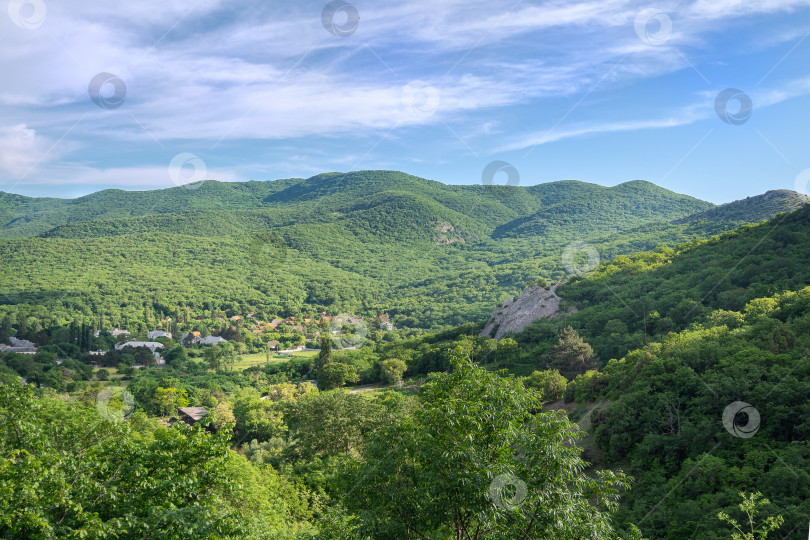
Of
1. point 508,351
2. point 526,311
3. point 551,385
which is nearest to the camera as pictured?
point 551,385

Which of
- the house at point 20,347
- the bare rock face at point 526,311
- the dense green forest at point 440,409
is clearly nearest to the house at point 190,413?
the dense green forest at point 440,409

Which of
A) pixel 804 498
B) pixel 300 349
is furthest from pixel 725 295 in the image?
pixel 300 349
